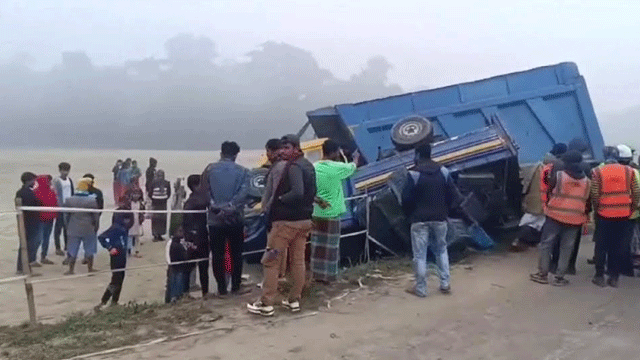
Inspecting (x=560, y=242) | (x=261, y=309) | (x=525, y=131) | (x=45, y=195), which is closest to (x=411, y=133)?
(x=525, y=131)

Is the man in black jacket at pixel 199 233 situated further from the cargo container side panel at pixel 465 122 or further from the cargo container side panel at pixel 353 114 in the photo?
the cargo container side panel at pixel 465 122

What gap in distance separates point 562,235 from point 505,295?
1072 mm

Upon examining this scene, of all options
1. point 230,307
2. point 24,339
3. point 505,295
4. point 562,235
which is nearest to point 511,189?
point 562,235

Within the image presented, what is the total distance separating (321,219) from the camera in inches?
262

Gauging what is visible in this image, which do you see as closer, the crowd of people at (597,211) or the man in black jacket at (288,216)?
the man in black jacket at (288,216)

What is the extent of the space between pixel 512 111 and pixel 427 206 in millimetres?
5292

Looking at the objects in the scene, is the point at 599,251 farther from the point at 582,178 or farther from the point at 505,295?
the point at 505,295

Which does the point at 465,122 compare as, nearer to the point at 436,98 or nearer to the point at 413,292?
the point at 436,98

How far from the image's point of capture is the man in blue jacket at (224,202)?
6207mm

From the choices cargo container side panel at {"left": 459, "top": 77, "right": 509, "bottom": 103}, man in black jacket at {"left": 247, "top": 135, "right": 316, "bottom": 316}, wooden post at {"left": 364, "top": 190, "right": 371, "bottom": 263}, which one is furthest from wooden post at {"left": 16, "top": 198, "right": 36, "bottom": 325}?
cargo container side panel at {"left": 459, "top": 77, "right": 509, "bottom": 103}

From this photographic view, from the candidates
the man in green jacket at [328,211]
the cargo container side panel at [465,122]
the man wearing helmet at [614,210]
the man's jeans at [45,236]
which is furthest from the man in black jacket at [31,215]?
the man wearing helmet at [614,210]

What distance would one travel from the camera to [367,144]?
11375mm

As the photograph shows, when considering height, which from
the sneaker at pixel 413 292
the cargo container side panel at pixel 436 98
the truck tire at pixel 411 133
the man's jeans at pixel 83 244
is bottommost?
the sneaker at pixel 413 292

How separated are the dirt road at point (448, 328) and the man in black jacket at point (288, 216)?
29cm
